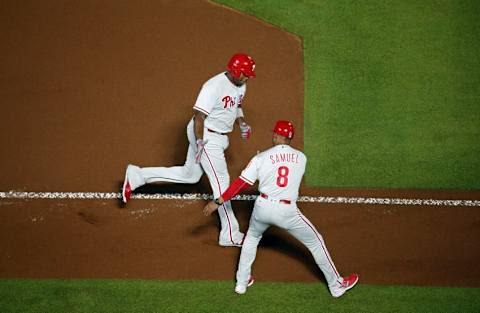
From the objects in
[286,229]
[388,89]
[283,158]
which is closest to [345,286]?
[286,229]

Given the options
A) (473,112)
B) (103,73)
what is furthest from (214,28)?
(473,112)

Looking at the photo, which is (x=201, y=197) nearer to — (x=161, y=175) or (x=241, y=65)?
(x=161, y=175)

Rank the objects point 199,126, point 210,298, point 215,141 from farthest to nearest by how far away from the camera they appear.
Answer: point 215,141 < point 199,126 < point 210,298

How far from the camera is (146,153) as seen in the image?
26.8 feet

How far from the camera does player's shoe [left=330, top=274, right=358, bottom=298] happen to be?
22.2ft

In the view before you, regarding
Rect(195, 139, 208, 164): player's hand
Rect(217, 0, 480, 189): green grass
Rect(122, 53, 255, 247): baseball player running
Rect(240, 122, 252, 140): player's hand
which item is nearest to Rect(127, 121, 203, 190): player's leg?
Rect(122, 53, 255, 247): baseball player running

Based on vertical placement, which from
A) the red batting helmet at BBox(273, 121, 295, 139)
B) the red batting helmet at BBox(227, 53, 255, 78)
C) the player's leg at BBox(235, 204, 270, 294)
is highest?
the red batting helmet at BBox(227, 53, 255, 78)

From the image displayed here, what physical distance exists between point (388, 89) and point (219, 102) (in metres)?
3.48

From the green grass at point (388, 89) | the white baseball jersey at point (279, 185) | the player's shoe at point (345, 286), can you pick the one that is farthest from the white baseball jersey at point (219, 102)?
the player's shoe at point (345, 286)

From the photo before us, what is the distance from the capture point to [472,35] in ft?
32.4

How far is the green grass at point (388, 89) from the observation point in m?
8.38

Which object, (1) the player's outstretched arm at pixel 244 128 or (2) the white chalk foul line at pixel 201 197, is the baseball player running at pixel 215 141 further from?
(2) the white chalk foul line at pixel 201 197

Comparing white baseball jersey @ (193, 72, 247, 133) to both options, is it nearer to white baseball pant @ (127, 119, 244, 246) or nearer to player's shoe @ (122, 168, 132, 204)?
white baseball pant @ (127, 119, 244, 246)

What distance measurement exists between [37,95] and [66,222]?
2248 mm
